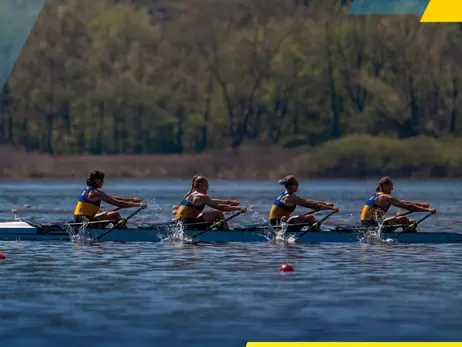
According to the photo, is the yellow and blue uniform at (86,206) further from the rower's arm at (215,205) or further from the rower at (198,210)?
the rower's arm at (215,205)

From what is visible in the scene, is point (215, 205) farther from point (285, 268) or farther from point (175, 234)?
point (285, 268)

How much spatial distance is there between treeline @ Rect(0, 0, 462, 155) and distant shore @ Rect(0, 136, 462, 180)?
1.94 meters

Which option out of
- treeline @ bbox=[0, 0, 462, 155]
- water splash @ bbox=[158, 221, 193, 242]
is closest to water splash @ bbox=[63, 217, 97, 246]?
water splash @ bbox=[158, 221, 193, 242]

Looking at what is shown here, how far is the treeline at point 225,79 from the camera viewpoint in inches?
4077

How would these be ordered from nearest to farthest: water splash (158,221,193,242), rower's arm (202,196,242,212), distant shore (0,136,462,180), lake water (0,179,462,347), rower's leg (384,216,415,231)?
1. lake water (0,179,462,347)
2. rower's arm (202,196,242,212)
3. water splash (158,221,193,242)
4. rower's leg (384,216,415,231)
5. distant shore (0,136,462,180)

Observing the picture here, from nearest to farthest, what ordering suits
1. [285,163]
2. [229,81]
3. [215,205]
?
[215,205] < [285,163] < [229,81]

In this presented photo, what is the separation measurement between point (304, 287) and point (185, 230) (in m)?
9.45

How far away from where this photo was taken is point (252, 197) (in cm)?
6800

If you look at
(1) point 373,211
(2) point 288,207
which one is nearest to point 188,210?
(2) point 288,207

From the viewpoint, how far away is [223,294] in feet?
67.5

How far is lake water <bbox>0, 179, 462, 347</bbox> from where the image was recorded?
1673 centimetres

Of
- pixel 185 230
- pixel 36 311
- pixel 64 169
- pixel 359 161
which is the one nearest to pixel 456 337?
pixel 36 311

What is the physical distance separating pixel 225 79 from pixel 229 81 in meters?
0.39

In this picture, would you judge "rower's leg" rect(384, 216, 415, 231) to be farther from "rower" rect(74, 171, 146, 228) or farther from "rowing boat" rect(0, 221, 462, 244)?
"rower" rect(74, 171, 146, 228)
